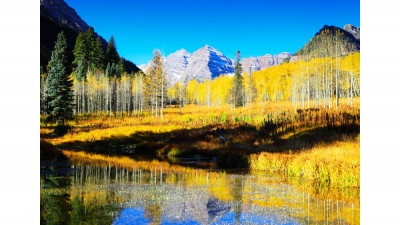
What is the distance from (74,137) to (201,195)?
795 inches

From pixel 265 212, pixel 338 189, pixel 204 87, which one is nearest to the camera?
pixel 265 212

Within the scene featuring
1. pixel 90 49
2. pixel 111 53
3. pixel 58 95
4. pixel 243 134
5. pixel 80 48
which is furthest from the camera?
pixel 111 53

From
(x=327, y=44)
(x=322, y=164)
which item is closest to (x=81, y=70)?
(x=327, y=44)

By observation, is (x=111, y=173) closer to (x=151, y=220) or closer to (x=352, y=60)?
(x=151, y=220)

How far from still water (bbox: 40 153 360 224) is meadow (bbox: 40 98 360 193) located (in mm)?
1807

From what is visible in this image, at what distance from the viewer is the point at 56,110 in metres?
34.1

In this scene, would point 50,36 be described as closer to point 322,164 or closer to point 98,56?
point 98,56

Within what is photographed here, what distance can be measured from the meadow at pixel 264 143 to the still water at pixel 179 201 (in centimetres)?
181

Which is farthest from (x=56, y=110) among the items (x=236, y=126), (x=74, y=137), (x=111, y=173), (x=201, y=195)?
(x=201, y=195)

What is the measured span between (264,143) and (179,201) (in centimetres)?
1242

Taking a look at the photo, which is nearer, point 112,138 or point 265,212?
point 265,212

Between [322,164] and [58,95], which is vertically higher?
[58,95]

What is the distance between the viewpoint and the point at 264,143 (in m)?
18.7

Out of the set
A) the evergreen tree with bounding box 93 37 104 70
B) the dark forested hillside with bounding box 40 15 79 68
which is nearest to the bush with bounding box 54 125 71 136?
the evergreen tree with bounding box 93 37 104 70
